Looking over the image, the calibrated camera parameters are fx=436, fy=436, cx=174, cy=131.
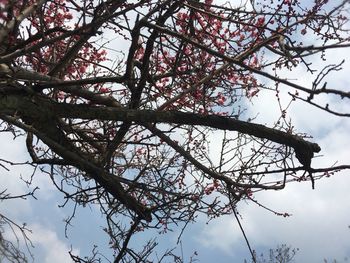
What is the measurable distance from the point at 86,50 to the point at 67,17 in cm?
50

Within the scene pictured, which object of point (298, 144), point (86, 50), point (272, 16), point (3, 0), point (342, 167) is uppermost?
point (86, 50)

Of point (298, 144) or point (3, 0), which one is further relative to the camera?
point (298, 144)

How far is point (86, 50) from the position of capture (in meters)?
5.74

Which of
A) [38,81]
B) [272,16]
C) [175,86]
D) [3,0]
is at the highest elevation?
[175,86]

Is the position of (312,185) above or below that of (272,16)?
below

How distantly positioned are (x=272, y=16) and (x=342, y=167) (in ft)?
4.92

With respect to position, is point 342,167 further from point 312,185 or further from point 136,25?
point 136,25

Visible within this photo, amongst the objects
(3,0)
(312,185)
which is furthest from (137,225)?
(3,0)

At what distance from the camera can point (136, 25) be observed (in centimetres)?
365

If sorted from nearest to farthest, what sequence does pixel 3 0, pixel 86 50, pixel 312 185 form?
pixel 3 0, pixel 312 185, pixel 86 50

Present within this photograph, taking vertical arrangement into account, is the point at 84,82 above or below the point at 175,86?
below

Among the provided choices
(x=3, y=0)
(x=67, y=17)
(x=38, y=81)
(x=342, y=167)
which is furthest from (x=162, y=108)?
(x=3, y=0)

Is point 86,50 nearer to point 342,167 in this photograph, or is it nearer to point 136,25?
point 136,25

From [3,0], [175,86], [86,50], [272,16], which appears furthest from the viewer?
[86,50]
